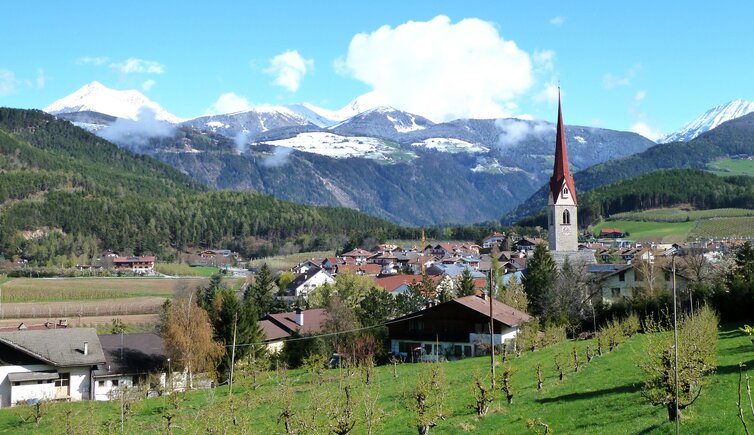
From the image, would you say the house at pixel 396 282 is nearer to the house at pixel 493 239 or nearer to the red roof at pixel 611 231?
the house at pixel 493 239

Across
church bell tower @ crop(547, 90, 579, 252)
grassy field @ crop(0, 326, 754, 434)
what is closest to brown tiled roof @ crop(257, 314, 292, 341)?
grassy field @ crop(0, 326, 754, 434)

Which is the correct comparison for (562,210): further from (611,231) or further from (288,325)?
(611,231)

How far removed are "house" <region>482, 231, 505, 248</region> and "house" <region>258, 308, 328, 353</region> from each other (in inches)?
4372

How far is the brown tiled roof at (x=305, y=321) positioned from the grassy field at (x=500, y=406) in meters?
13.2

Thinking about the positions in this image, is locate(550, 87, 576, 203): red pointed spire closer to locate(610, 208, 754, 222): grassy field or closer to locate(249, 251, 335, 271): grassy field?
locate(249, 251, 335, 271): grassy field

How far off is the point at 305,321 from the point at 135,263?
113400 mm

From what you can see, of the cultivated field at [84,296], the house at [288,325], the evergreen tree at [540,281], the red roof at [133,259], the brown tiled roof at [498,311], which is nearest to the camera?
the brown tiled roof at [498,311]

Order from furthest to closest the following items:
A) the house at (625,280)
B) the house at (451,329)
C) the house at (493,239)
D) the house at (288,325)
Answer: the house at (493,239) → the house at (625,280) → the house at (288,325) → the house at (451,329)

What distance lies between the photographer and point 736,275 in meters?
52.2

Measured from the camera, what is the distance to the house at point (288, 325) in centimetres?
5684

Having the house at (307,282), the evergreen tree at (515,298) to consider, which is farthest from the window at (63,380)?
the house at (307,282)

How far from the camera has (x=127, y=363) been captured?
161ft

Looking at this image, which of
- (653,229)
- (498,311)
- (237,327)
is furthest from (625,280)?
(653,229)

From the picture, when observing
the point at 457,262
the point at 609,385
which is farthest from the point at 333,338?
the point at 457,262
